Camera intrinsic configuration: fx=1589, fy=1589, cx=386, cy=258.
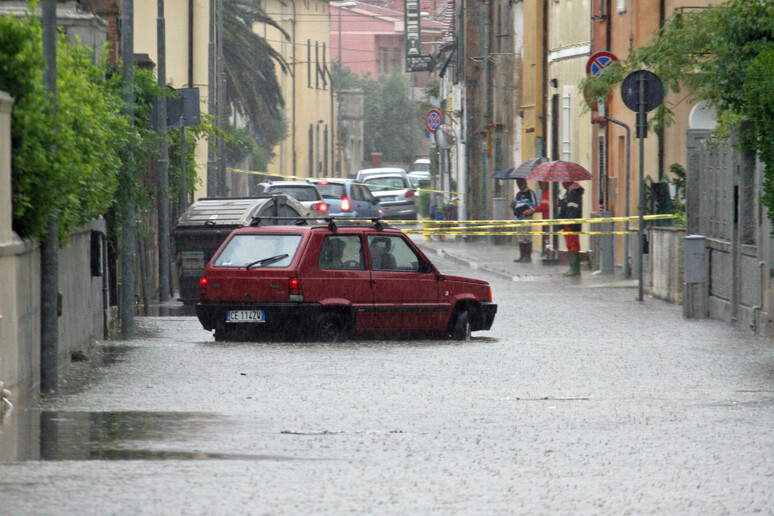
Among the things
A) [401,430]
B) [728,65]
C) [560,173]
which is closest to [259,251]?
[728,65]

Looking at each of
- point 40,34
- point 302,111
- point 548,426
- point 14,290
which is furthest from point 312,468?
point 302,111

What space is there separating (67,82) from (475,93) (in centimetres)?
4200

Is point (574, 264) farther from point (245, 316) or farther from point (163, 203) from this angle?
point (245, 316)

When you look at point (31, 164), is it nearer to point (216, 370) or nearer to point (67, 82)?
point (67, 82)

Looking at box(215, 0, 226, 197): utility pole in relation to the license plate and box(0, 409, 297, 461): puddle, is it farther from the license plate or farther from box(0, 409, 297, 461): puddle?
box(0, 409, 297, 461): puddle

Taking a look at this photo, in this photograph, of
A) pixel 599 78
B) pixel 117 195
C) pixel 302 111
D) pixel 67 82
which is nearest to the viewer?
pixel 67 82

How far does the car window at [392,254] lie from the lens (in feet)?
56.4

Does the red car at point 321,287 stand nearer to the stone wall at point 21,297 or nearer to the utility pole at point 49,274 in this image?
the stone wall at point 21,297

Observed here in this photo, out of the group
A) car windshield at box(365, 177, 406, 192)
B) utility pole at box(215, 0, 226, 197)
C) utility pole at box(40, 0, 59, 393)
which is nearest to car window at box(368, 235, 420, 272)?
utility pole at box(40, 0, 59, 393)

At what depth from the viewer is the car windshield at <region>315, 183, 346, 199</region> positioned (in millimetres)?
48594

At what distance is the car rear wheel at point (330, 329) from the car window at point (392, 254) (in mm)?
788

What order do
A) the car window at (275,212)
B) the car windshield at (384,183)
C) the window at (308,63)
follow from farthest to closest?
the window at (308,63), the car windshield at (384,183), the car window at (275,212)

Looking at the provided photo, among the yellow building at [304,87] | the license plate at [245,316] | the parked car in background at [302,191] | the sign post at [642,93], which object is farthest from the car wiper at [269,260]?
the yellow building at [304,87]

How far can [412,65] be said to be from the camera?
79.9 metres
